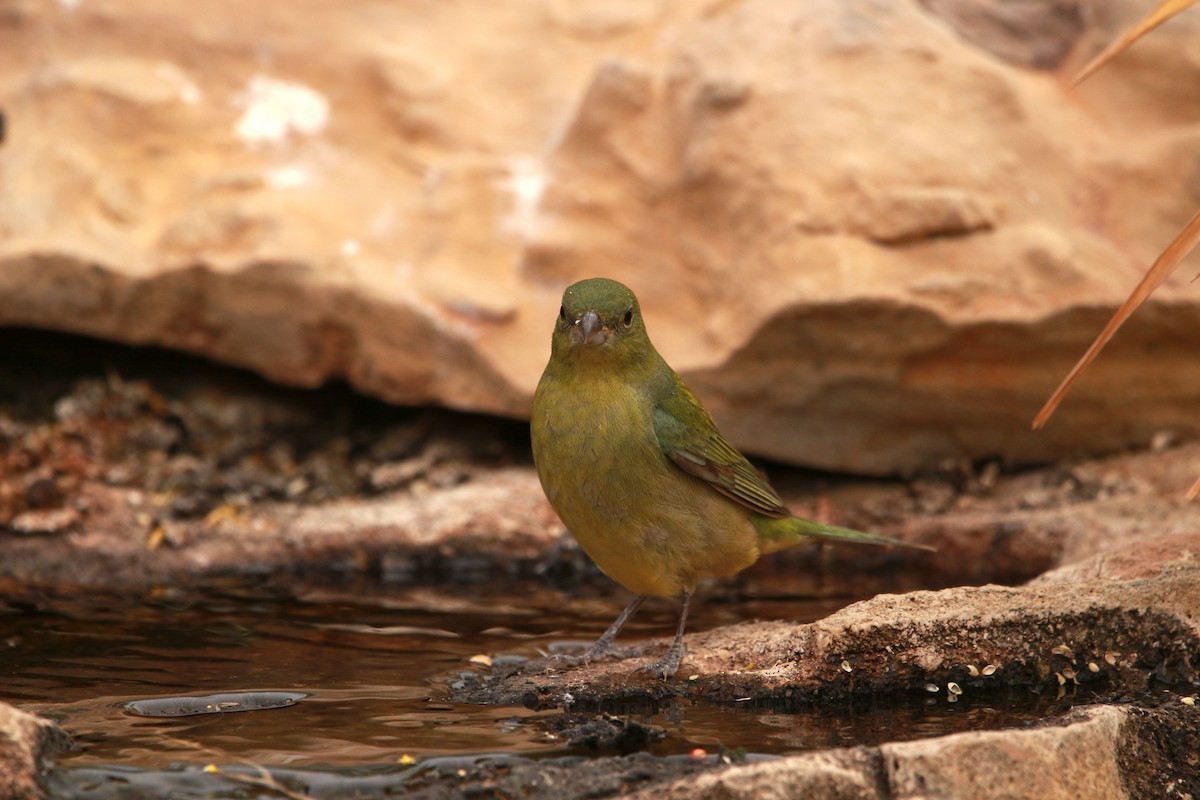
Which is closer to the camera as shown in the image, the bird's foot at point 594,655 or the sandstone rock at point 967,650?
the sandstone rock at point 967,650

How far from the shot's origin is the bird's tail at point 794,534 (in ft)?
14.9

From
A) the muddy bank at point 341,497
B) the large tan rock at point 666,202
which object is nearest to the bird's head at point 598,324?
the large tan rock at point 666,202

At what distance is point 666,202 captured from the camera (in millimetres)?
6547

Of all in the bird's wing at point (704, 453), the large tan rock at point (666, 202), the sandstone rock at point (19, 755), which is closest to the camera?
the sandstone rock at point (19, 755)

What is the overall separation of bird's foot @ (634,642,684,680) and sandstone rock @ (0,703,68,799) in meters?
1.72

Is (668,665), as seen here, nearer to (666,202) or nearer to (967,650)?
(967,650)

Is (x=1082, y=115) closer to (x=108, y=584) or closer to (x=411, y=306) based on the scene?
(x=411, y=306)

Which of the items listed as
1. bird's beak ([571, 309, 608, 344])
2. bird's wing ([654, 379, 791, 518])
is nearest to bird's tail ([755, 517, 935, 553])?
bird's wing ([654, 379, 791, 518])

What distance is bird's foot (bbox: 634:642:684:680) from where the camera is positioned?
389 cm

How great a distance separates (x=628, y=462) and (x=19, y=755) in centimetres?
189

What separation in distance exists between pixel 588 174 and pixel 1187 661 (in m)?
4.00

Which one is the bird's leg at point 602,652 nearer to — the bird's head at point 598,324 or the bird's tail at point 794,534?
the bird's tail at point 794,534

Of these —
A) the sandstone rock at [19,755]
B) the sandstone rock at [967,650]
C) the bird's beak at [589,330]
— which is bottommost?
the sandstone rock at [19,755]

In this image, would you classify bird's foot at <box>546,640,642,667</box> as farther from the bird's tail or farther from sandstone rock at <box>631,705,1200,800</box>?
sandstone rock at <box>631,705,1200,800</box>
